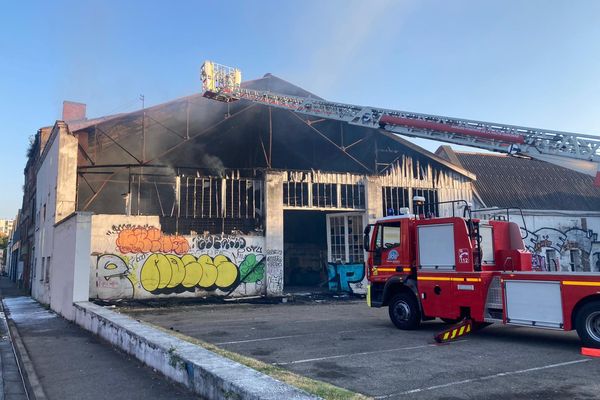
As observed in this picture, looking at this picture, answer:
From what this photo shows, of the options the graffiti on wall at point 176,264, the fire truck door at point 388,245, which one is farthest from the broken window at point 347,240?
the fire truck door at point 388,245

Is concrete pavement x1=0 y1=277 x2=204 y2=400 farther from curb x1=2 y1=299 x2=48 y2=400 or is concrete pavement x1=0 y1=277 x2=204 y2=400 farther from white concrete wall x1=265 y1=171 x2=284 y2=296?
white concrete wall x1=265 y1=171 x2=284 y2=296

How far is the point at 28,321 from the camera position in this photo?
14547mm

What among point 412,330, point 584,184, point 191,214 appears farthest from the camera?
point 584,184

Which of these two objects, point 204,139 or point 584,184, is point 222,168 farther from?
point 584,184

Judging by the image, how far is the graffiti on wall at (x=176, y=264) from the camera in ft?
59.3

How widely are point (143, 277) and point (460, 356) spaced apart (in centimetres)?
1386

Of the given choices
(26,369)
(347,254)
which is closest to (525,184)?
(347,254)

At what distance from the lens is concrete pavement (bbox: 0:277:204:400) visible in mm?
5828

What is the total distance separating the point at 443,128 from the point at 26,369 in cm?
1304

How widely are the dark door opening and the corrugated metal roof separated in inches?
384

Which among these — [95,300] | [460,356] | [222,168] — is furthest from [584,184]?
[95,300]

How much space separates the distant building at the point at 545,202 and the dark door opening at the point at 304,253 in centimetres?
930

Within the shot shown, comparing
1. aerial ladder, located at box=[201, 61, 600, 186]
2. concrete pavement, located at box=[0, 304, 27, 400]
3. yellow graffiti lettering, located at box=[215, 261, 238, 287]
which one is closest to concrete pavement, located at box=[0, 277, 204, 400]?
concrete pavement, located at box=[0, 304, 27, 400]

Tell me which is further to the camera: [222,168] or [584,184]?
[584,184]
